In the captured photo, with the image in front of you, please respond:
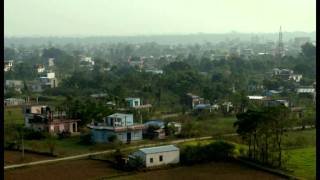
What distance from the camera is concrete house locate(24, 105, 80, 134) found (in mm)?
7676

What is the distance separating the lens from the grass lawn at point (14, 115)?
872 centimetres

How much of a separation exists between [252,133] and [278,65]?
11.5 metres

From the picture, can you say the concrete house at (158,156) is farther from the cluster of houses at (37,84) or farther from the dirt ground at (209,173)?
the cluster of houses at (37,84)

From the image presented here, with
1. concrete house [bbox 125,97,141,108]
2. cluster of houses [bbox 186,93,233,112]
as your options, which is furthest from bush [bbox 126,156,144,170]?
concrete house [bbox 125,97,141,108]

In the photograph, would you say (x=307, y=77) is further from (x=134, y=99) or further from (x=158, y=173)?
(x=158, y=173)

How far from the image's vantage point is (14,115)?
9562mm

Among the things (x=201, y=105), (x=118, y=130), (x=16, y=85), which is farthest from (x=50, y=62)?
(x=118, y=130)

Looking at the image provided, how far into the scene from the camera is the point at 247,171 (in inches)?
208

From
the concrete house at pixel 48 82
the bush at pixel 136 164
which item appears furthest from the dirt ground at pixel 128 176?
the concrete house at pixel 48 82

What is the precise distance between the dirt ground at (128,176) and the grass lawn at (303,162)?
285 mm

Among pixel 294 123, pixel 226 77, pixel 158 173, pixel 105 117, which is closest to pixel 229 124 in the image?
pixel 294 123

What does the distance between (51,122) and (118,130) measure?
113 centimetres

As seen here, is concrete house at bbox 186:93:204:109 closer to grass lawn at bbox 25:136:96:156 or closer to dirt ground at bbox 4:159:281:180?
grass lawn at bbox 25:136:96:156

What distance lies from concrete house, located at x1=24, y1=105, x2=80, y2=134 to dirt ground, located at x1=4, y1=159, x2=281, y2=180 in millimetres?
2046
